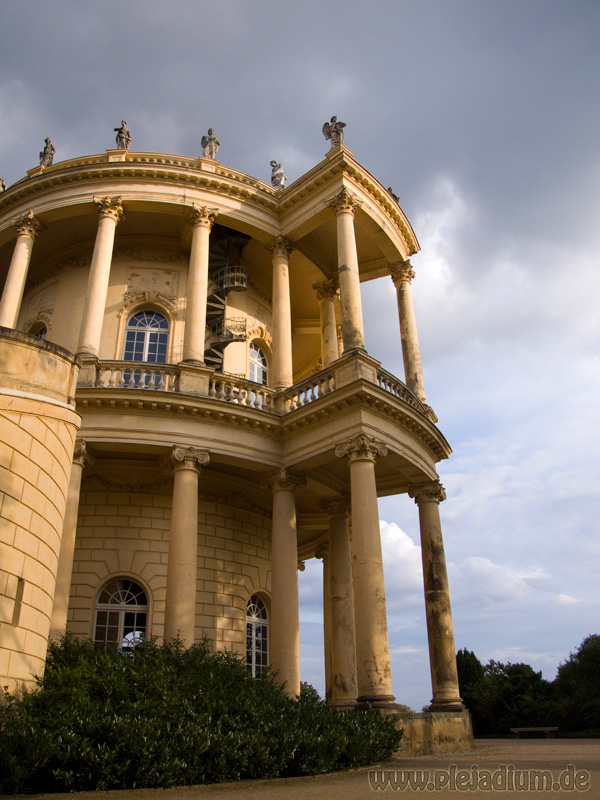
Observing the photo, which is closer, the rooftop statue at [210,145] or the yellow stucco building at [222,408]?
the yellow stucco building at [222,408]

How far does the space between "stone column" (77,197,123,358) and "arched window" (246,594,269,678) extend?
30.6ft

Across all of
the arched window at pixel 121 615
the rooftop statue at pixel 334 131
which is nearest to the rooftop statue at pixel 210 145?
the rooftop statue at pixel 334 131

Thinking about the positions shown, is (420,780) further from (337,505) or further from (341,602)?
(337,505)

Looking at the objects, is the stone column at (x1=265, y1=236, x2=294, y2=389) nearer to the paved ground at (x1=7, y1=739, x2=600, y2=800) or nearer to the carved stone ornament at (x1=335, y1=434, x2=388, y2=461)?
the carved stone ornament at (x1=335, y1=434, x2=388, y2=461)

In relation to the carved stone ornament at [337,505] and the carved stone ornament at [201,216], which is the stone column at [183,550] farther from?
the carved stone ornament at [201,216]

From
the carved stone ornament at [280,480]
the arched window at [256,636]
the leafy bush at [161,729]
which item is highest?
the carved stone ornament at [280,480]

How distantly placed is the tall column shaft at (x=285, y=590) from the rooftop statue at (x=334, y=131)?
37.9ft

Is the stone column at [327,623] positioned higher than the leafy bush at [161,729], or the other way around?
the stone column at [327,623]

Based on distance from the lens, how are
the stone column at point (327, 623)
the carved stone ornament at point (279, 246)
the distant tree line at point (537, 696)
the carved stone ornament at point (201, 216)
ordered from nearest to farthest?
the carved stone ornament at point (201, 216)
the carved stone ornament at point (279, 246)
the stone column at point (327, 623)
the distant tree line at point (537, 696)

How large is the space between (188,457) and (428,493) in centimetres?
783

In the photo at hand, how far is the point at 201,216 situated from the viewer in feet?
65.8

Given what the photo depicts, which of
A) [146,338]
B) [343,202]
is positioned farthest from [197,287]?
[343,202]

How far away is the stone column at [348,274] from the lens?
1811 cm

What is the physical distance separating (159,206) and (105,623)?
42.5 ft
